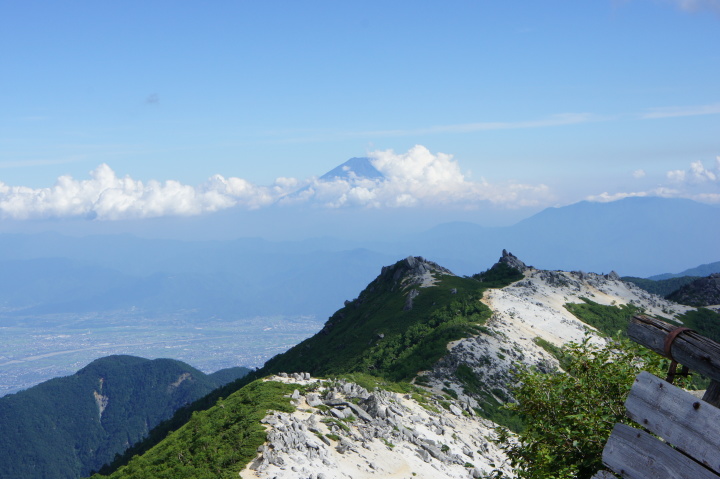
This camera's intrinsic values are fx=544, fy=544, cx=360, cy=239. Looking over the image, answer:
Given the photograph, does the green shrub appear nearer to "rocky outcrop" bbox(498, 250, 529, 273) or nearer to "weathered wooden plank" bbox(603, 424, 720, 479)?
"weathered wooden plank" bbox(603, 424, 720, 479)

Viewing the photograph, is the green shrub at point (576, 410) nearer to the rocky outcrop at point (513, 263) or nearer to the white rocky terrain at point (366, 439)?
the white rocky terrain at point (366, 439)

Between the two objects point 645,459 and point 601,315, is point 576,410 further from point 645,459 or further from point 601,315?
point 601,315

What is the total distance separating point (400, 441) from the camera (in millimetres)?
33625

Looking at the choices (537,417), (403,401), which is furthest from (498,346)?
(537,417)

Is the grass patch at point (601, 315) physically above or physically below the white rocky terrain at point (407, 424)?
below

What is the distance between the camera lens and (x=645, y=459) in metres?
6.29

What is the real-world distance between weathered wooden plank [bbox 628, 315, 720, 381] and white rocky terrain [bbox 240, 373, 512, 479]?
2290 centimetres

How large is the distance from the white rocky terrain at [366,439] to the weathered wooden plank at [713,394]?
23.2 meters

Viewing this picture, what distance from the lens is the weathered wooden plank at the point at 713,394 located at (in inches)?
231

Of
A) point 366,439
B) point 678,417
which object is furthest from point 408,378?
point 678,417

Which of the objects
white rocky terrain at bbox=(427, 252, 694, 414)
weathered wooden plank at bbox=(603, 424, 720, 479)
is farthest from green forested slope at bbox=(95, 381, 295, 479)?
weathered wooden plank at bbox=(603, 424, 720, 479)

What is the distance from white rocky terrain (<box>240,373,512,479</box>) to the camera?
90.9 ft

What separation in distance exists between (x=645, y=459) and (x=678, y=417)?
699 mm

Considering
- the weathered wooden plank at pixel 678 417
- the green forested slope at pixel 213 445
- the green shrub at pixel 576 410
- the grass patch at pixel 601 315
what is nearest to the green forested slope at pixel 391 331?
the green forested slope at pixel 213 445
